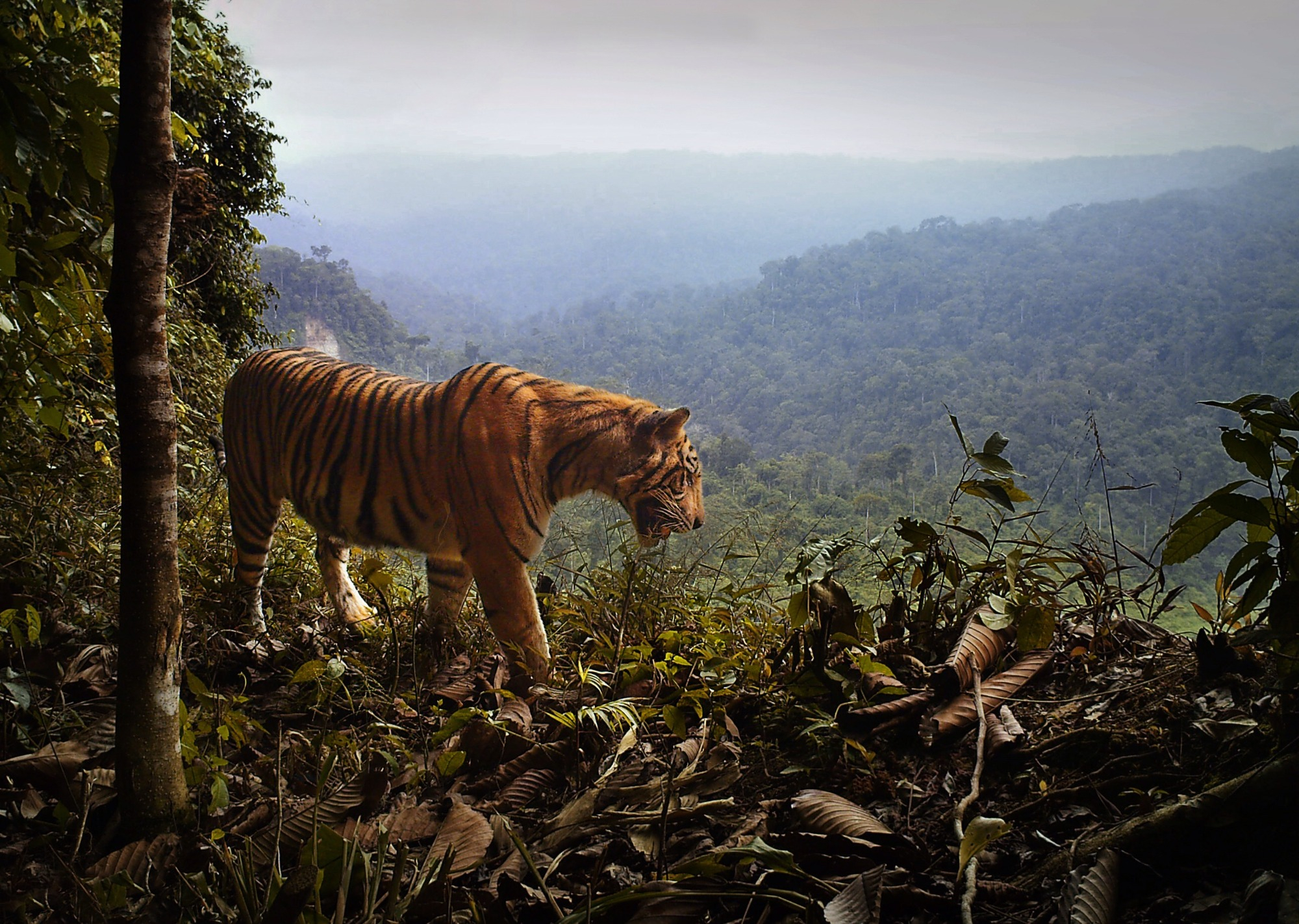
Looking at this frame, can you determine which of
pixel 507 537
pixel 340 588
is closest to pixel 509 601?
pixel 507 537

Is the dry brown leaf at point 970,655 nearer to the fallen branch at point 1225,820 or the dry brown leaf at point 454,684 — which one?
the fallen branch at point 1225,820

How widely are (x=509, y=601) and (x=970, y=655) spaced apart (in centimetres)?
175

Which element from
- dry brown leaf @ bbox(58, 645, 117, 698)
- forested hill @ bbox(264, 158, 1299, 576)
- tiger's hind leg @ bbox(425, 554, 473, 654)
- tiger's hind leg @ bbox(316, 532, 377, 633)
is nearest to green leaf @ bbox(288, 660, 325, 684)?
dry brown leaf @ bbox(58, 645, 117, 698)

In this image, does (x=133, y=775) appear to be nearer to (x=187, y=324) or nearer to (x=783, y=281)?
(x=187, y=324)

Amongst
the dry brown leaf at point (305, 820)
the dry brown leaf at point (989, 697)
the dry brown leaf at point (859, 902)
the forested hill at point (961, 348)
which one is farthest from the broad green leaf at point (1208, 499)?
the forested hill at point (961, 348)

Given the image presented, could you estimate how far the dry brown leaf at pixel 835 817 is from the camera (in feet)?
3.33

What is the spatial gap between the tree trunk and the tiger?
146 cm

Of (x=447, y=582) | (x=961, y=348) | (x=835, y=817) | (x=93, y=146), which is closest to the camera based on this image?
(x=835, y=817)

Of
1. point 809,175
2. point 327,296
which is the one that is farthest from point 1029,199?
point 327,296

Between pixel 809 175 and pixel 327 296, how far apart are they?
1324 cm

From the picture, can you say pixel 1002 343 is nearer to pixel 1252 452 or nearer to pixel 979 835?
pixel 1252 452

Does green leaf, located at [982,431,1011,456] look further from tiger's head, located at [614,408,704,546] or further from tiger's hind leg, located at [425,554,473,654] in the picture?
tiger's hind leg, located at [425,554,473,654]

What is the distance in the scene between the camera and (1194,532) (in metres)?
1.05

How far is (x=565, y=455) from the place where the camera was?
9.82 ft
